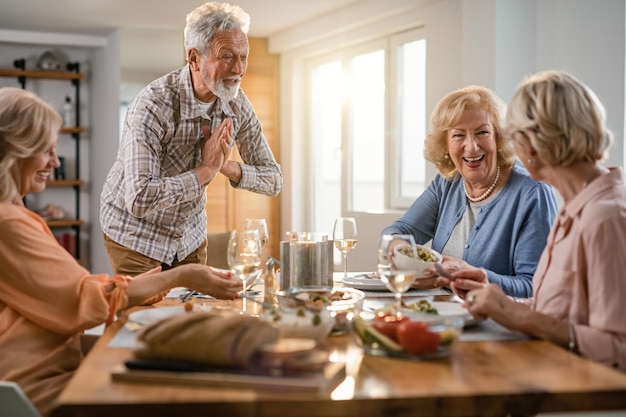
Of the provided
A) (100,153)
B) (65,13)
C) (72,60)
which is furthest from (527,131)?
(72,60)

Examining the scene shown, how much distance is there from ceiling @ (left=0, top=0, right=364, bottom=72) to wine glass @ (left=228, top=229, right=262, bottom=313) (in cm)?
423

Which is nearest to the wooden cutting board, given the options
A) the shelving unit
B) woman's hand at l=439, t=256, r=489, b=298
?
woman's hand at l=439, t=256, r=489, b=298

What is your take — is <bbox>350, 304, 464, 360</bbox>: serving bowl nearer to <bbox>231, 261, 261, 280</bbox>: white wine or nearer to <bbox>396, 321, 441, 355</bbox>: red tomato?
<bbox>396, 321, 441, 355</bbox>: red tomato

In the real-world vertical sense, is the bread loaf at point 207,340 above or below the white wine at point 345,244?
below

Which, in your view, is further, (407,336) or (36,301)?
(36,301)

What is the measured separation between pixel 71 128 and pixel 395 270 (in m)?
6.68

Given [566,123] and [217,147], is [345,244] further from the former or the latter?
[566,123]

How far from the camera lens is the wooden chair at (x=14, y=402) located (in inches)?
56.1

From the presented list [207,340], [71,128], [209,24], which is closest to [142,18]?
[71,128]

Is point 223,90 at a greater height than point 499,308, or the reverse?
point 223,90

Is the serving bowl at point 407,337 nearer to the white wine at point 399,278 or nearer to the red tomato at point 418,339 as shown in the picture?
the red tomato at point 418,339

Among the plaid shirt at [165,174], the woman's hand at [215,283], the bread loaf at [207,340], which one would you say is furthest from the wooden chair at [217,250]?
the bread loaf at [207,340]

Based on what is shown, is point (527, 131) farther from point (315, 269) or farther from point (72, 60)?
point (72, 60)

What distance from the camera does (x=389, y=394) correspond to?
45.2 inches
